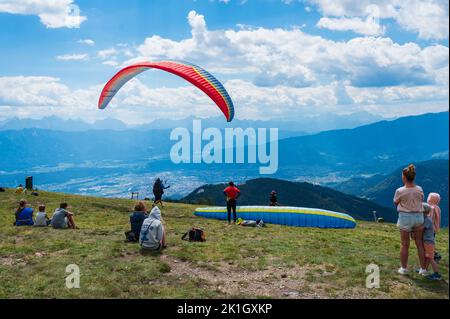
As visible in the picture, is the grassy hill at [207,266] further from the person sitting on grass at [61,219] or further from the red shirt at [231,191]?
the red shirt at [231,191]

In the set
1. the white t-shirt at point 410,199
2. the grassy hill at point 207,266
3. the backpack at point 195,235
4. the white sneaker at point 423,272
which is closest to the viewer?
the grassy hill at point 207,266

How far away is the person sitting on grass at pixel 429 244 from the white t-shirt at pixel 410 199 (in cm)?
50

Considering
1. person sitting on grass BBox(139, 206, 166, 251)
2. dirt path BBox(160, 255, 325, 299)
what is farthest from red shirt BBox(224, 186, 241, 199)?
dirt path BBox(160, 255, 325, 299)

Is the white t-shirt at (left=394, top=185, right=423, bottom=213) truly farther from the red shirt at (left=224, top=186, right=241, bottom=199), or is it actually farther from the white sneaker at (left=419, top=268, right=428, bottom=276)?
the red shirt at (left=224, top=186, right=241, bottom=199)

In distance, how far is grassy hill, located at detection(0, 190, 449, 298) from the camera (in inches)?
433

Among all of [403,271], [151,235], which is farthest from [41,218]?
[403,271]

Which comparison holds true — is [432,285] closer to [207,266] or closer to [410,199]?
[410,199]

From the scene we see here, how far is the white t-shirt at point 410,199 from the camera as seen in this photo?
441 inches

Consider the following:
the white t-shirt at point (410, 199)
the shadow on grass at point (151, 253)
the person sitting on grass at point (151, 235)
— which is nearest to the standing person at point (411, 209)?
the white t-shirt at point (410, 199)

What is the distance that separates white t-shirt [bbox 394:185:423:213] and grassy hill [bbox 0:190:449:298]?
80.7 inches

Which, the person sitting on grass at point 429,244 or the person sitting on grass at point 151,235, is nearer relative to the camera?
the person sitting on grass at point 429,244
